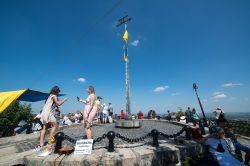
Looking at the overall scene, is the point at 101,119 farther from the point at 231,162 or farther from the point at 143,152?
the point at 231,162

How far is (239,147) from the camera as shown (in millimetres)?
3973

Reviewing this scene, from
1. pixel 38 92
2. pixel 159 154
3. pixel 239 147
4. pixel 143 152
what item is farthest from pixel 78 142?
pixel 38 92

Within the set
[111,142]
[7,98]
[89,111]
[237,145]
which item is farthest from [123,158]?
[7,98]

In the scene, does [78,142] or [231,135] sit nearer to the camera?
[78,142]

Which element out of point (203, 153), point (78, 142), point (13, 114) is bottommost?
point (203, 153)

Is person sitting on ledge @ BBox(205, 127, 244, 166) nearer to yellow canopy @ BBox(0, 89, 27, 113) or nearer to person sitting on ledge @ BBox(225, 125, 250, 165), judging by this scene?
person sitting on ledge @ BBox(225, 125, 250, 165)

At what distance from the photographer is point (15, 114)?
20.4 metres

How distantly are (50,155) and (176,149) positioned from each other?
321 cm

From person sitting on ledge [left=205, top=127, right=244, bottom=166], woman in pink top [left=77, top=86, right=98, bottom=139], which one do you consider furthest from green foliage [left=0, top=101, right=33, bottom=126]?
person sitting on ledge [left=205, top=127, right=244, bottom=166]

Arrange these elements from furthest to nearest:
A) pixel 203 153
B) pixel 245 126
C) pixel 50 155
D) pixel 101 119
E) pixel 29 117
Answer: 1. pixel 29 117
2. pixel 101 119
3. pixel 245 126
4. pixel 203 153
5. pixel 50 155

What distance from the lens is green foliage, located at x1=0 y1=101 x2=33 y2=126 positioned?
19.2 m

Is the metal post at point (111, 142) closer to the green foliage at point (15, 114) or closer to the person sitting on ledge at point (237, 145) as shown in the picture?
the person sitting on ledge at point (237, 145)

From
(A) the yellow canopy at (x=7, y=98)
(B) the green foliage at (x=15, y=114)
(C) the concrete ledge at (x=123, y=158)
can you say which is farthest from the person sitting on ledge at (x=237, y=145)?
(B) the green foliage at (x=15, y=114)

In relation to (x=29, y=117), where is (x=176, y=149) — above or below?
below
